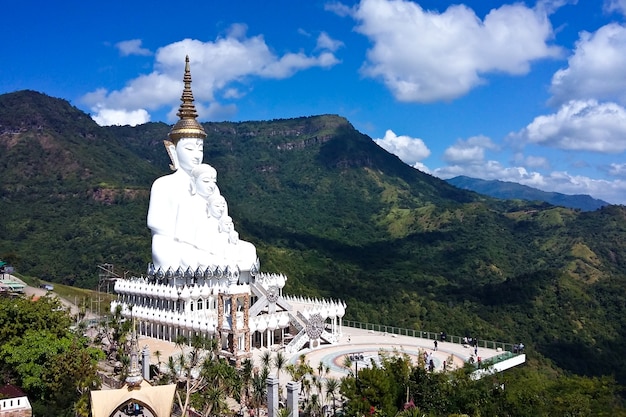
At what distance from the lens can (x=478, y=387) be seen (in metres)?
24.8

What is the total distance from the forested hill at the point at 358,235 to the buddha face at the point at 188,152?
73.8 feet

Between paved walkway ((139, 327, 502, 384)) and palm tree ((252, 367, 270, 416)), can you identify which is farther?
paved walkway ((139, 327, 502, 384))

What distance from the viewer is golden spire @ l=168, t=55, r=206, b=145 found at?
44.5 metres

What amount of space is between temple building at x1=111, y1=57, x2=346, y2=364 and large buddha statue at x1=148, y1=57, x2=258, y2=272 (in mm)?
72

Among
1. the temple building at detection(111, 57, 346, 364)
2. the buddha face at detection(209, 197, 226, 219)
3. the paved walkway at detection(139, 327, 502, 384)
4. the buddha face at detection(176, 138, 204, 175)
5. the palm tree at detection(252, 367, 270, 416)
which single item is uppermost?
the buddha face at detection(176, 138, 204, 175)

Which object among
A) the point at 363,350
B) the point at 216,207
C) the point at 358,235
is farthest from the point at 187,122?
the point at 358,235

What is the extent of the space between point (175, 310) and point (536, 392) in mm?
24043

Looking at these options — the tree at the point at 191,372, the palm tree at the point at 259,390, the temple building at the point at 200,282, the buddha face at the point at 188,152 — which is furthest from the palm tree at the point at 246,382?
the buddha face at the point at 188,152

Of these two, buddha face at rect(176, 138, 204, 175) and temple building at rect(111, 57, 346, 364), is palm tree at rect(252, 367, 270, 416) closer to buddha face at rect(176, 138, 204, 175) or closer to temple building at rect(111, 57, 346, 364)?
temple building at rect(111, 57, 346, 364)

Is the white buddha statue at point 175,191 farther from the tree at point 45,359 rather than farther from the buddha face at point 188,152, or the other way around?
the tree at point 45,359

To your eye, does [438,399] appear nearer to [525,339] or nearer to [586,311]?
[525,339]

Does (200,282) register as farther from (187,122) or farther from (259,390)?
(259,390)

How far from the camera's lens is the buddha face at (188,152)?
44.4 m

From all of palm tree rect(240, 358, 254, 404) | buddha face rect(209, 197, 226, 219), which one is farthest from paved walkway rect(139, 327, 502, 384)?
buddha face rect(209, 197, 226, 219)
